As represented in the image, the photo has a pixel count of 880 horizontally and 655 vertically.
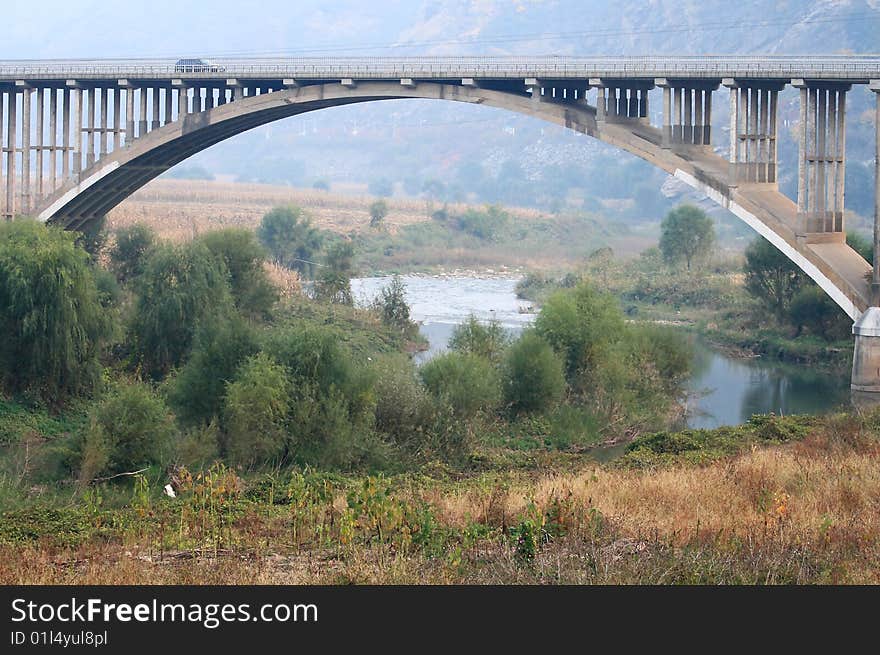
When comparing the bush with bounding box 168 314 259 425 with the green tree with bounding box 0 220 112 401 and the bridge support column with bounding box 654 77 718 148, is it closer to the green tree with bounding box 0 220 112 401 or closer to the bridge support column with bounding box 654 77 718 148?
the green tree with bounding box 0 220 112 401

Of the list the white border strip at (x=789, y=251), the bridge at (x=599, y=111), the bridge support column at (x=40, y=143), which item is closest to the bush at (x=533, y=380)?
the white border strip at (x=789, y=251)

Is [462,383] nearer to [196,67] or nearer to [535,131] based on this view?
[196,67]

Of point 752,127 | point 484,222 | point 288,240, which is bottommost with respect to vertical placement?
point 288,240

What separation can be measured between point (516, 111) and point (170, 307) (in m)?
11.9

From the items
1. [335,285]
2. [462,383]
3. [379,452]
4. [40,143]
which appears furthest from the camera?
[335,285]

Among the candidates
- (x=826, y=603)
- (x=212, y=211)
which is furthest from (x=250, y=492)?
(x=212, y=211)

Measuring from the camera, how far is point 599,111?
37188 millimetres

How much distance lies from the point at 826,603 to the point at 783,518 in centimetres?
499

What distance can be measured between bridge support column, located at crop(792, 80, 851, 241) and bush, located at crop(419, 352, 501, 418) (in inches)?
382

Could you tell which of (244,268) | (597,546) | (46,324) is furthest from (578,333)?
(597,546)

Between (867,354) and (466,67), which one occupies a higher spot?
(466,67)

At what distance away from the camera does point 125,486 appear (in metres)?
23.6

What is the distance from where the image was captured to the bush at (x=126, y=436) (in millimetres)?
24156

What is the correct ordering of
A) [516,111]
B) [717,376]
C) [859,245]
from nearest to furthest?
[516,111], [717,376], [859,245]
